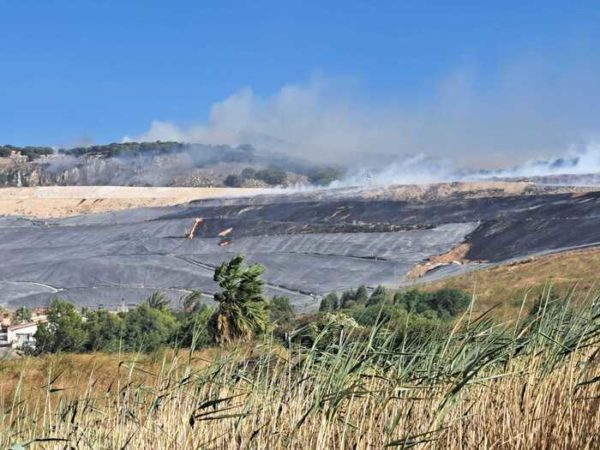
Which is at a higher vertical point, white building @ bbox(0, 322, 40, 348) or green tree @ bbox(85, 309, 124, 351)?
green tree @ bbox(85, 309, 124, 351)

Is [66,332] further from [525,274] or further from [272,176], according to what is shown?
[272,176]

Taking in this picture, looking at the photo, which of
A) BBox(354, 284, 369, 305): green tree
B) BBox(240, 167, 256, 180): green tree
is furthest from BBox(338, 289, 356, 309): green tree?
BBox(240, 167, 256, 180): green tree

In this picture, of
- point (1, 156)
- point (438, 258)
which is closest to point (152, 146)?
point (1, 156)

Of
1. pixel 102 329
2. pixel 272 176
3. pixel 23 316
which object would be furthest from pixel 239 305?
pixel 272 176

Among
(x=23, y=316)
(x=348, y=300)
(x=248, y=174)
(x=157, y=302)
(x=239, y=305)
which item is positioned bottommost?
(x=23, y=316)

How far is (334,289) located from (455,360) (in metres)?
35.8

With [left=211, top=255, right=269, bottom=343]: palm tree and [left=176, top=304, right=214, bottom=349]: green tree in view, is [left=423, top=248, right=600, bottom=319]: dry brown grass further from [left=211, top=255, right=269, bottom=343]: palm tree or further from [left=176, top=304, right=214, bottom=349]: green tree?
[left=176, top=304, right=214, bottom=349]: green tree

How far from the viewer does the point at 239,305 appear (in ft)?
74.5

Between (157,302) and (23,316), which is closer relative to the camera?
(23,316)

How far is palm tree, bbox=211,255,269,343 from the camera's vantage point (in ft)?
72.7

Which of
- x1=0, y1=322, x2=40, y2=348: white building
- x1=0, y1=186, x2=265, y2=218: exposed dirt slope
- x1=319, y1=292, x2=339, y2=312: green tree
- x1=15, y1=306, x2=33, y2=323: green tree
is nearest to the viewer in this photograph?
x1=0, y1=322, x2=40, y2=348: white building

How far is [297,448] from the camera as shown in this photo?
18.1 ft

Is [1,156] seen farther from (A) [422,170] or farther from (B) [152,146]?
(A) [422,170]

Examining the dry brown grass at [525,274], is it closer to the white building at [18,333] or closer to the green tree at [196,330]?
the green tree at [196,330]
